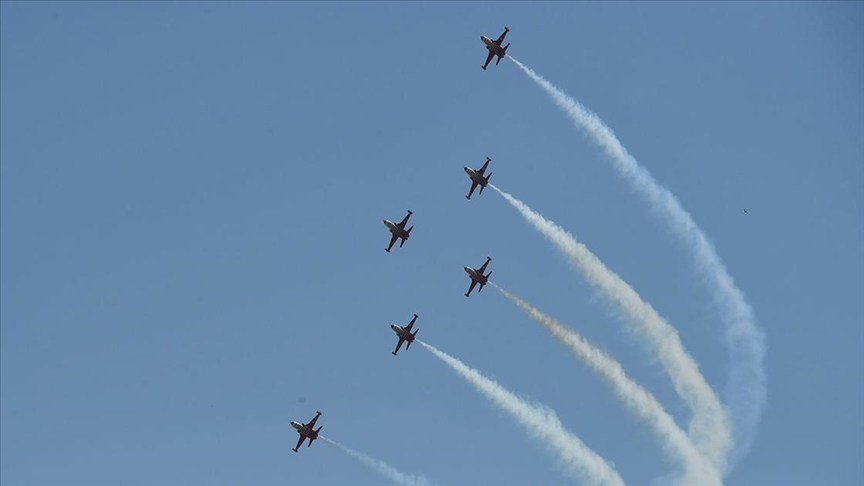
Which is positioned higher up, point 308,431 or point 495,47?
point 495,47

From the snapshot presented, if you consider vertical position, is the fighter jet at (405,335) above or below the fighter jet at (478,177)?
below

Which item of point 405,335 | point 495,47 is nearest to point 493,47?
point 495,47

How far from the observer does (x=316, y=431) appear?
156 m

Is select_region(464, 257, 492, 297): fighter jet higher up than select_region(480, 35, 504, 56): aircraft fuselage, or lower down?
lower down

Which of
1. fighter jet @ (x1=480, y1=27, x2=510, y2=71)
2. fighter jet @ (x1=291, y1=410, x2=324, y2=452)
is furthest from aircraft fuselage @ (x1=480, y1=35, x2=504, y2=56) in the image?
fighter jet @ (x1=291, y1=410, x2=324, y2=452)

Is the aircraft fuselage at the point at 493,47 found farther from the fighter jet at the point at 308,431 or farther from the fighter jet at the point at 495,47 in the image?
the fighter jet at the point at 308,431

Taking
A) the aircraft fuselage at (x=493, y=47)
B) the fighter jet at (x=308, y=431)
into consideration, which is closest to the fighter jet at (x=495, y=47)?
the aircraft fuselage at (x=493, y=47)

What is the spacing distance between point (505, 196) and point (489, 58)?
16.4 meters

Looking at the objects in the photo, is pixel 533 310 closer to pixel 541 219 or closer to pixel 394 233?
pixel 541 219

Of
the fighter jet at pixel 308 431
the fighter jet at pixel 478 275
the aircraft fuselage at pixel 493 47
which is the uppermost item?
the aircraft fuselage at pixel 493 47

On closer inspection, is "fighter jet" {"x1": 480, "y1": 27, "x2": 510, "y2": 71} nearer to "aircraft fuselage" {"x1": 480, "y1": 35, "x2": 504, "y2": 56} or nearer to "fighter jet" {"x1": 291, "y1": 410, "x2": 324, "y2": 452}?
"aircraft fuselage" {"x1": 480, "y1": 35, "x2": 504, "y2": 56}

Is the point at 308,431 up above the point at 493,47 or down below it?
below

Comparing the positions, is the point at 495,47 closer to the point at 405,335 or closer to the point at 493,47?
the point at 493,47

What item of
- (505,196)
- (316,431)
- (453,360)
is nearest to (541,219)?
(505,196)
